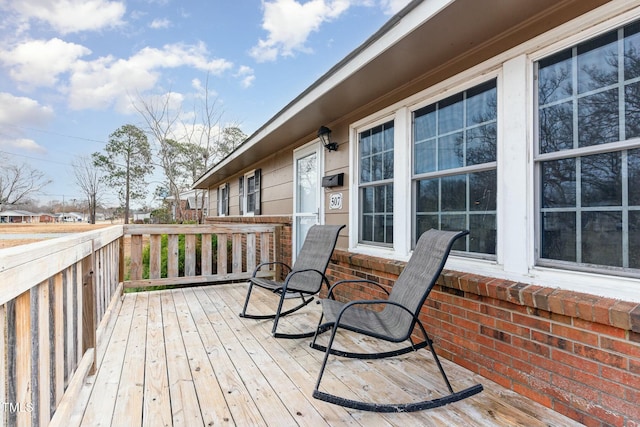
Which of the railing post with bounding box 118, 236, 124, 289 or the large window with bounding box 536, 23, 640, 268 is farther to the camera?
the railing post with bounding box 118, 236, 124, 289

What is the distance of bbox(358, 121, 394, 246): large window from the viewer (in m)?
3.17

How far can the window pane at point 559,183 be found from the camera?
1804mm

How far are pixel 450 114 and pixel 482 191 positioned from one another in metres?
0.67

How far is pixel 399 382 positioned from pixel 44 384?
1797mm

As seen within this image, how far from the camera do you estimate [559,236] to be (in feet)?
6.09

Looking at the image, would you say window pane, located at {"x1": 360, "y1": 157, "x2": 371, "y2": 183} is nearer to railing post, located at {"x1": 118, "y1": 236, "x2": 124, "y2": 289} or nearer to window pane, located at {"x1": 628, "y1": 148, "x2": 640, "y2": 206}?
window pane, located at {"x1": 628, "y1": 148, "x2": 640, "y2": 206}

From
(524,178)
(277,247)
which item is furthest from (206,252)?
(524,178)

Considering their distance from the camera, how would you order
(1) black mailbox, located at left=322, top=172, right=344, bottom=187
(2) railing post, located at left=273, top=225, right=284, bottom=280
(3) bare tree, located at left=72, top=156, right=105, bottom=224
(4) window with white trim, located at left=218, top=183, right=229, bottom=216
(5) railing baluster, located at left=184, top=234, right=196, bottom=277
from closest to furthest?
(1) black mailbox, located at left=322, top=172, right=344, bottom=187
(5) railing baluster, located at left=184, top=234, right=196, bottom=277
(2) railing post, located at left=273, top=225, right=284, bottom=280
(4) window with white trim, located at left=218, top=183, right=229, bottom=216
(3) bare tree, located at left=72, top=156, right=105, bottom=224

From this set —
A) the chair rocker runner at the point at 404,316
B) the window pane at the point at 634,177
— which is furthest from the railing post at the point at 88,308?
the window pane at the point at 634,177

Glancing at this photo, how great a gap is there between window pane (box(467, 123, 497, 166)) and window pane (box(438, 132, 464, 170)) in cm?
7

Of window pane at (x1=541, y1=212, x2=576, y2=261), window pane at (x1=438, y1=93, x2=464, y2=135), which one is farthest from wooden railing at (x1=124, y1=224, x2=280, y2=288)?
window pane at (x1=541, y1=212, x2=576, y2=261)

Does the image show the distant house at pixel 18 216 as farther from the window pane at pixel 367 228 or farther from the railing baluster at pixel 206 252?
the window pane at pixel 367 228

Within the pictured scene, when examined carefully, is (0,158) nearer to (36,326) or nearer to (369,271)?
(36,326)

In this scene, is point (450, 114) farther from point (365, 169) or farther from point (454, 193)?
point (365, 169)
